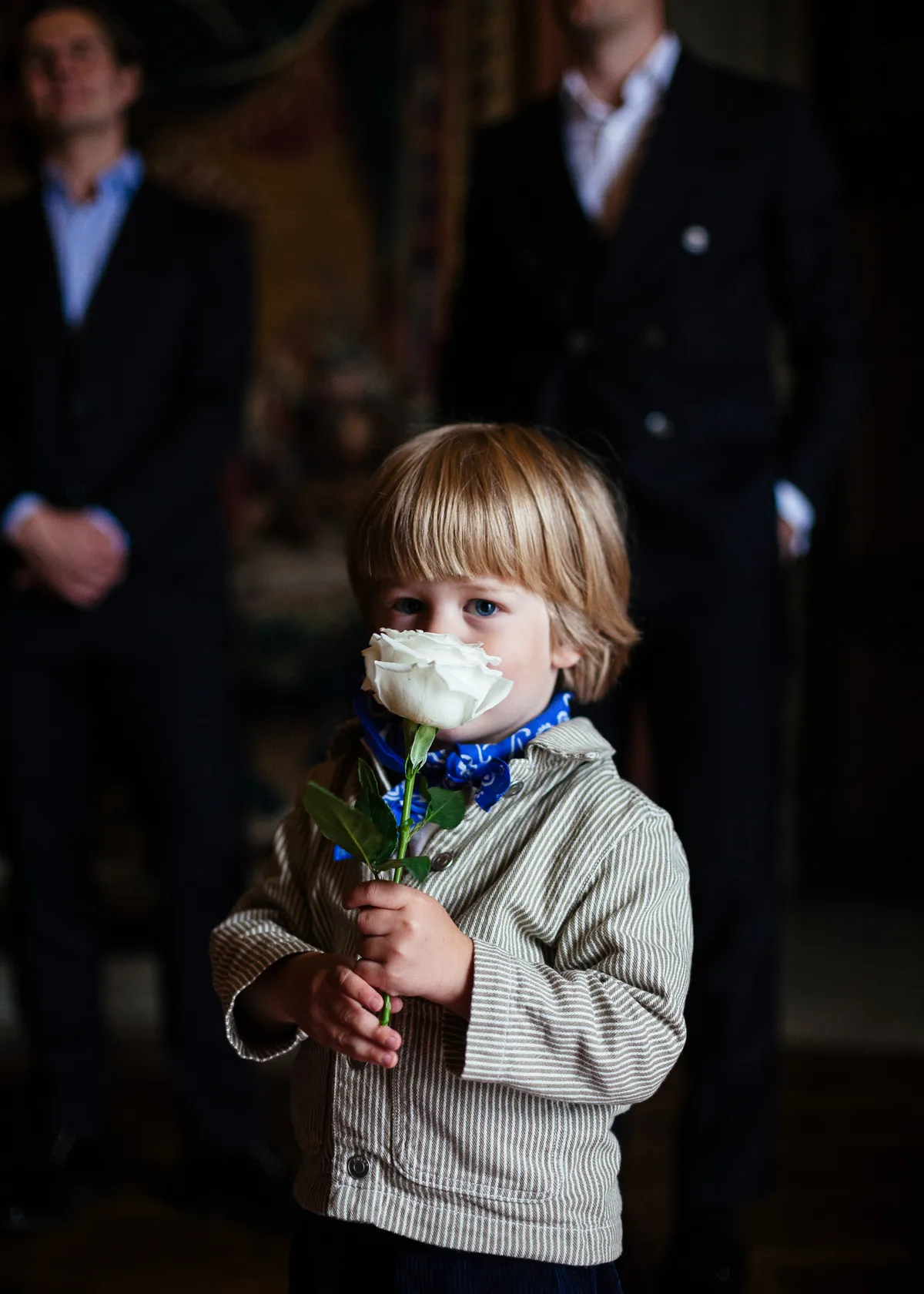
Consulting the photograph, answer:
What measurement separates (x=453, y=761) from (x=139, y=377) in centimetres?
140

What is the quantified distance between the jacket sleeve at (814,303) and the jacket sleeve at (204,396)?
93 cm

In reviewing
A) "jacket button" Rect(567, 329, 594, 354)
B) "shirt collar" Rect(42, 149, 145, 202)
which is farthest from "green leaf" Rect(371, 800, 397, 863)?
"shirt collar" Rect(42, 149, 145, 202)

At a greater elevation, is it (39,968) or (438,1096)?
(438,1096)

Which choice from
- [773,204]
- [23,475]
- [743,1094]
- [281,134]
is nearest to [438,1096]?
[743,1094]

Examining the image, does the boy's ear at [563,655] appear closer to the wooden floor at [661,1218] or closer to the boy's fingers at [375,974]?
the boy's fingers at [375,974]

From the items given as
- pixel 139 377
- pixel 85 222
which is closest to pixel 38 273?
pixel 85 222

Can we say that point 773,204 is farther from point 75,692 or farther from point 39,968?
point 39,968

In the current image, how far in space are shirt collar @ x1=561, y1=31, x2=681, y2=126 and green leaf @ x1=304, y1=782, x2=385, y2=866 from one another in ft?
4.09

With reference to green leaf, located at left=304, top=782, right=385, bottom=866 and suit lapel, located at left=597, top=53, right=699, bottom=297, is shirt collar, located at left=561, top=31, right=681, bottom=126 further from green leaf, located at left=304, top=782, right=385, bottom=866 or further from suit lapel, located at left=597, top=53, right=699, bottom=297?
green leaf, located at left=304, top=782, right=385, bottom=866

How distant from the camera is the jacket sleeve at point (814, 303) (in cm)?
195

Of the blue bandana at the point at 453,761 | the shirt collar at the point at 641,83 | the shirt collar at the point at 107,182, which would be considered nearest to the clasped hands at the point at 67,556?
the shirt collar at the point at 107,182

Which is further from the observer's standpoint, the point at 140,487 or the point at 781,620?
the point at 140,487

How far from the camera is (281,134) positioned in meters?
3.93

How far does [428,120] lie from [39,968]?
8.42 ft
